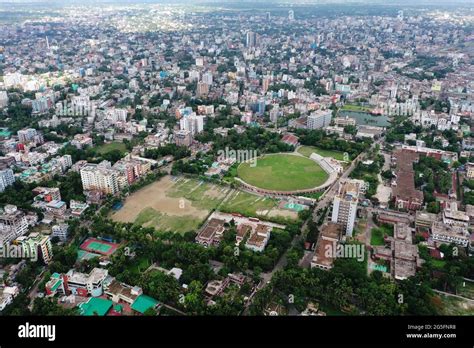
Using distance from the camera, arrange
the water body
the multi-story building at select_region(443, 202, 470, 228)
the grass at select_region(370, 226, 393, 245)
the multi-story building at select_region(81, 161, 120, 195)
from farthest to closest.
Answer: the water body
the multi-story building at select_region(81, 161, 120, 195)
the multi-story building at select_region(443, 202, 470, 228)
the grass at select_region(370, 226, 393, 245)

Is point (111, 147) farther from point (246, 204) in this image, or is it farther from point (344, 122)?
point (344, 122)

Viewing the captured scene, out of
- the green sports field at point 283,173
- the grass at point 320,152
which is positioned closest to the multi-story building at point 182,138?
the green sports field at point 283,173

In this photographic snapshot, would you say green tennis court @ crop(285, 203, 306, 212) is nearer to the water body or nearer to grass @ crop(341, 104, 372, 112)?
Result: the water body

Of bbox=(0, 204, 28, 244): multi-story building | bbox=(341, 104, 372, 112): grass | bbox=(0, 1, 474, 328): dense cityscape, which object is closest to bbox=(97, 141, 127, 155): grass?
bbox=(0, 1, 474, 328): dense cityscape

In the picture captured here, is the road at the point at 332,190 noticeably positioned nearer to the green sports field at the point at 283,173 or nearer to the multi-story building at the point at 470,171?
the green sports field at the point at 283,173

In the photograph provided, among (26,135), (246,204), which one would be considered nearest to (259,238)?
(246,204)
